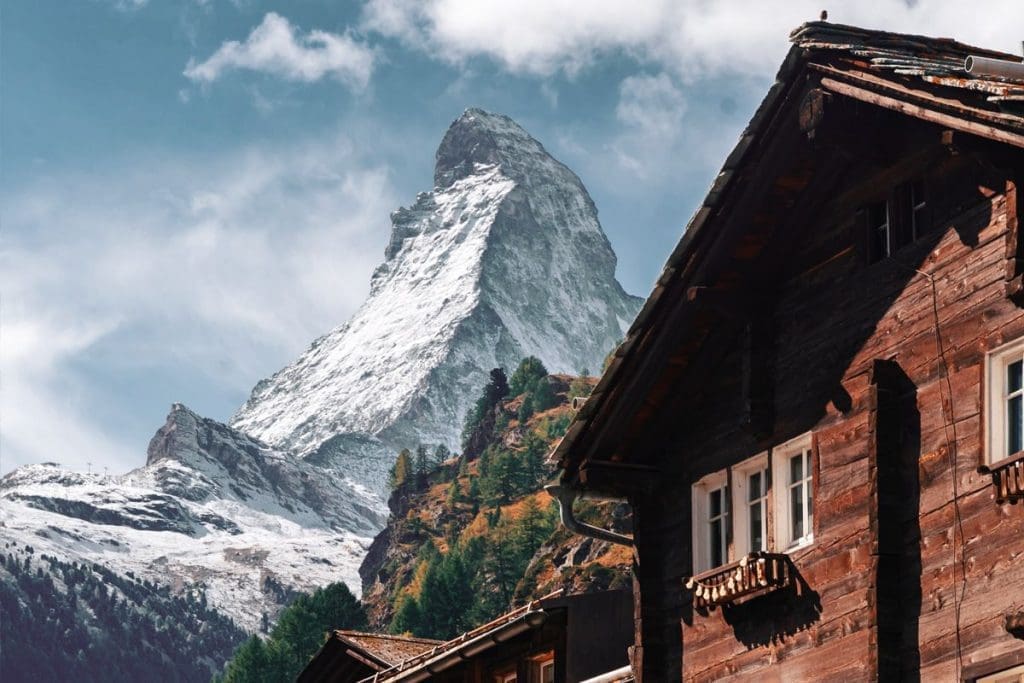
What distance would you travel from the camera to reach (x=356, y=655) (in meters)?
44.1

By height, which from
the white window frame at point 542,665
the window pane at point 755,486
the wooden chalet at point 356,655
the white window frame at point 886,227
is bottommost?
the window pane at point 755,486

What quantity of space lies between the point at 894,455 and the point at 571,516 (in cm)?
626

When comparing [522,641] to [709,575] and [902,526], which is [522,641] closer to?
[709,575]

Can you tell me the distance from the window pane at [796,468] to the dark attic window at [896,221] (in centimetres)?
232

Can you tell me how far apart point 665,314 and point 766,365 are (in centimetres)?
150

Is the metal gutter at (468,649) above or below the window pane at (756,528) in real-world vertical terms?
above

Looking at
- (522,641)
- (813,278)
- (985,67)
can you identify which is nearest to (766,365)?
(813,278)

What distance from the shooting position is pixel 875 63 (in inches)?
759

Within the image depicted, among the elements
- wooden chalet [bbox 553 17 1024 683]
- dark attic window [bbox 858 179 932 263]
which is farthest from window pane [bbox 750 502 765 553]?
dark attic window [bbox 858 179 932 263]

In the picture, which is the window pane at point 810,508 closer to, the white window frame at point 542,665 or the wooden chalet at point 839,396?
the wooden chalet at point 839,396

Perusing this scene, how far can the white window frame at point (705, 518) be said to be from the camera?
2231cm

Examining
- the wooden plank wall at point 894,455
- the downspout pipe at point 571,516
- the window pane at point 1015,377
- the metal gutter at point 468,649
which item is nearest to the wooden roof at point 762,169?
the downspout pipe at point 571,516

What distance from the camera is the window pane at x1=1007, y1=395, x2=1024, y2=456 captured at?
57.4ft

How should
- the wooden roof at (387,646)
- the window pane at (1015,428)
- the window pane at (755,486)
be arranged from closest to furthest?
the window pane at (1015,428), the window pane at (755,486), the wooden roof at (387,646)
